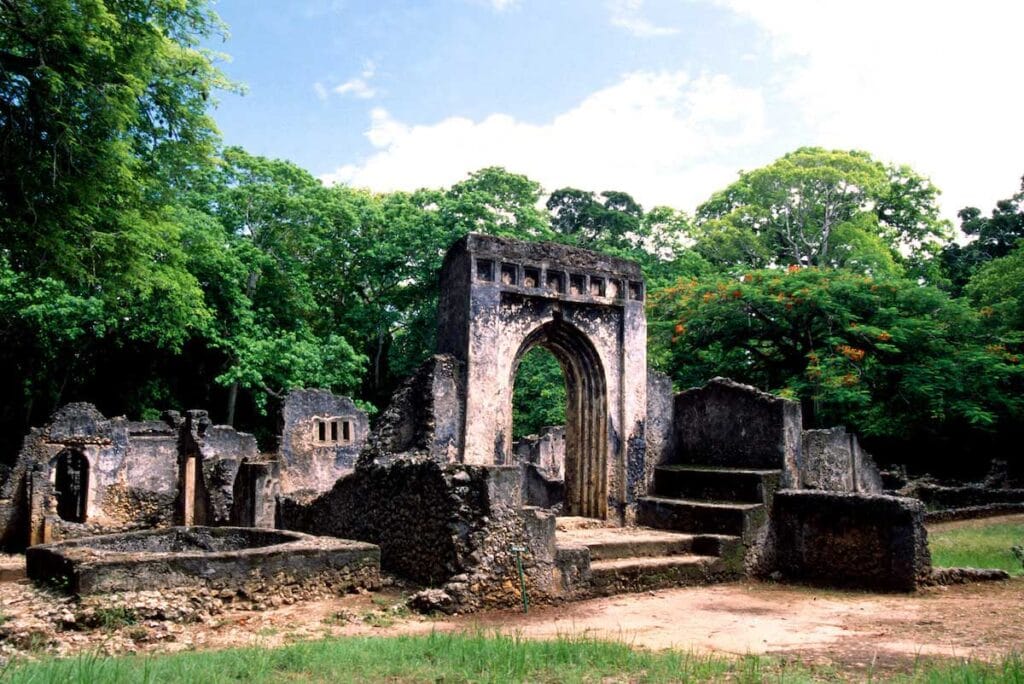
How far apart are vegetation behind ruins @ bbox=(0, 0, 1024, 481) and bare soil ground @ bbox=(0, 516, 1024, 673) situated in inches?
220

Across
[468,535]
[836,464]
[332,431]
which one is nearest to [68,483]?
[332,431]

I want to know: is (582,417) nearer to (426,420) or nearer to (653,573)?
(426,420)

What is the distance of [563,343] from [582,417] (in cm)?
126

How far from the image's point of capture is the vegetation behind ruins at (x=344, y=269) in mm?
10500

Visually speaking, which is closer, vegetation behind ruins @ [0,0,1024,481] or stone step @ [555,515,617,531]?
vegetation behind ruins @ [0,0,1024,481]

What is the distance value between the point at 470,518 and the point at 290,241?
857 inches

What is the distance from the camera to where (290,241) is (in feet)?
94.2

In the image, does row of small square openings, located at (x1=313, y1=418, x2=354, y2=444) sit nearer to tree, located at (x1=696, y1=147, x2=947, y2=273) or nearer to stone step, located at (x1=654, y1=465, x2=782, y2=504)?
stone step, located at (x1=654, y1=465, x2=782, y2=504)

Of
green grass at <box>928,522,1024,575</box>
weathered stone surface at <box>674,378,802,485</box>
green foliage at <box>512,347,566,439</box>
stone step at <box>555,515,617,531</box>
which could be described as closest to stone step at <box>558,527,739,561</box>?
stone step at <box>555,515,617,531</box>

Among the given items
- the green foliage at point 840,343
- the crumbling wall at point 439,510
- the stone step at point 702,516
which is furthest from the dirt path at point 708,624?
the green foliage at point 840,343

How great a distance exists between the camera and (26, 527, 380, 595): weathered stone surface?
791cm

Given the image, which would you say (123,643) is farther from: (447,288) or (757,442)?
(757,442)

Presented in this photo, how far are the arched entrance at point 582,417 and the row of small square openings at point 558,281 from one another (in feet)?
1.98

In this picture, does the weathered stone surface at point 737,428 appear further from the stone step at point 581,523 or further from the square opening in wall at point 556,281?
the square opening in wall at point 556,281
